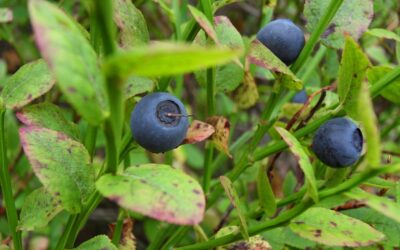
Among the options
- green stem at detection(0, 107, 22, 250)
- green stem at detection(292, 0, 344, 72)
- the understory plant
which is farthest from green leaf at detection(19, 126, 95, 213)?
green stem at detection(292, 0, 344, 72)

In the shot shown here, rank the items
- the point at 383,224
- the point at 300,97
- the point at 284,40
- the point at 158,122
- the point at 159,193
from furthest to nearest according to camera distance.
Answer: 1. the point at 300,97
2. the point at 383,224
3. the point at 284,40
4. the point at 158,122
5. the point at 159,193

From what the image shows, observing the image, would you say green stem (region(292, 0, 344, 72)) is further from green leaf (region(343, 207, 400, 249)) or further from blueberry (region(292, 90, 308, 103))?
blueberry (region(292, 90, 308, 103))

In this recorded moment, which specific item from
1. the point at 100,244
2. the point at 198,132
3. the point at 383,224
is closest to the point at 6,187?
the point at 100,244

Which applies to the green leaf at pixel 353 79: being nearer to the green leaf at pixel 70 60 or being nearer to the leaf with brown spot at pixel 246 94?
the green leaf at pixel 70 60

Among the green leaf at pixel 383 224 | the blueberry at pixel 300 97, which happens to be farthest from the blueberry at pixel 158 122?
the blueberry at pixel 300 97

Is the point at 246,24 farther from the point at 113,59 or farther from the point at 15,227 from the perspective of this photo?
the point at 113,59

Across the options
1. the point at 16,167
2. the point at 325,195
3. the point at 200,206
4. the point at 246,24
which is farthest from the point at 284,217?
the point at 246,24

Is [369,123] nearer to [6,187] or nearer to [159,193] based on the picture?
[159,193]
